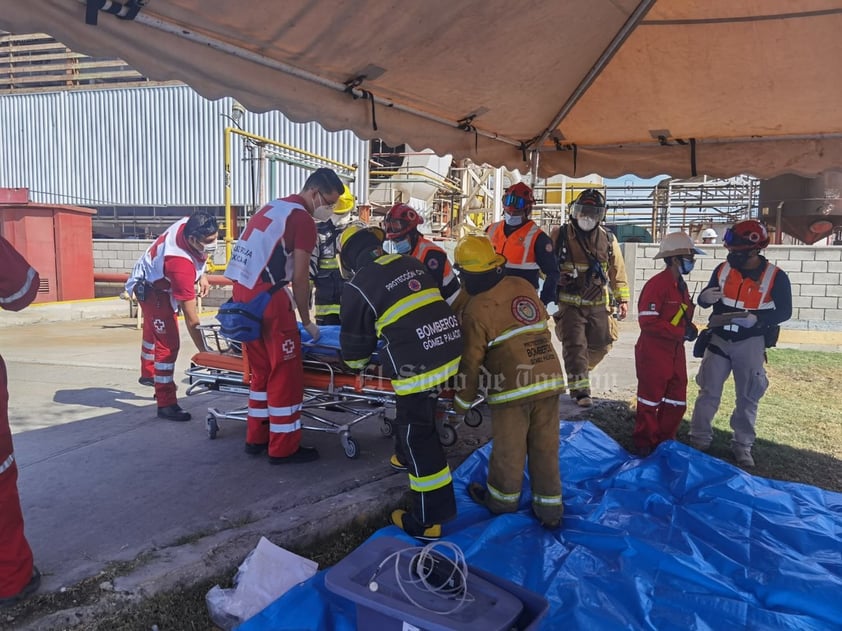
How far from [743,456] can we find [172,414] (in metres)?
4.53

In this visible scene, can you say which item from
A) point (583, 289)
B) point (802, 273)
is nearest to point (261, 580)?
point (583, 289)

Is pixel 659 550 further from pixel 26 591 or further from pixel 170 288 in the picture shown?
pixel 170 288

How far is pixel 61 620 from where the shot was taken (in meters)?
2.14

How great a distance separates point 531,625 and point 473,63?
3.17m

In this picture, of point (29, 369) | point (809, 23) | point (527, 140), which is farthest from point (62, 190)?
point (809, 23)

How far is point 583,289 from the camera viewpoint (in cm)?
513

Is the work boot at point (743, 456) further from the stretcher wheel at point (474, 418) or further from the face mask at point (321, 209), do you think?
the face mask at point (321, 209)

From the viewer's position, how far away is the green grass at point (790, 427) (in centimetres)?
407

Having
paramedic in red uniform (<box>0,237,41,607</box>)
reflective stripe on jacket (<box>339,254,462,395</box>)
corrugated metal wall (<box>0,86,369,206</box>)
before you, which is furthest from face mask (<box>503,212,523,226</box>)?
corrugated metal wall (<box>0,86,369,206</box>)

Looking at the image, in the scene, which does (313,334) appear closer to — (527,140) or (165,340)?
(165,340)

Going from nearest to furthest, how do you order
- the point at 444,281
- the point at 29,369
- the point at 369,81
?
1. the point at 369,81
2. the point at 444,281
3. the point at 29,369

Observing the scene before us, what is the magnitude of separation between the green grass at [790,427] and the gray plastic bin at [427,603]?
2.85 m

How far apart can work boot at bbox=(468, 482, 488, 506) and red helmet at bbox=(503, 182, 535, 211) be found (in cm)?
259

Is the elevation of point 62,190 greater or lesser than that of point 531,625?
greater
